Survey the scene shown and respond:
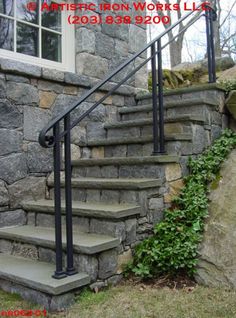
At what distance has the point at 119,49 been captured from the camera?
13.0ft

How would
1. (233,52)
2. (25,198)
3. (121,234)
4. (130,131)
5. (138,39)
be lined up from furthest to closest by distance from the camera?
(233,52)
(138,39)
(130,131)
(25,198)
(121,234)

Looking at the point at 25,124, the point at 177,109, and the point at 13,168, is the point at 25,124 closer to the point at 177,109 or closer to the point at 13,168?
the point at 13,168

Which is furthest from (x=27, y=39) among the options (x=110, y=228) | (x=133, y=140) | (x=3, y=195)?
(x=110, y=228)

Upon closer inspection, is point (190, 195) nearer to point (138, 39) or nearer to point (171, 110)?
point (171, 110)

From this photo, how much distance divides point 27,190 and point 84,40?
5.19 feet

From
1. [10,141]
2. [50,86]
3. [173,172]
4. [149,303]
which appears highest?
[50,86]

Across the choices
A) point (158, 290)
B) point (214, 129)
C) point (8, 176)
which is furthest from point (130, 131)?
point (158, 290)

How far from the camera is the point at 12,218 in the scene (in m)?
2.86

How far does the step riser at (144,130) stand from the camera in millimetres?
3033

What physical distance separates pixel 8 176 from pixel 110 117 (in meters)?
1.33

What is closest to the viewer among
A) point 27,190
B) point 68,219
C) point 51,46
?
point 68,219

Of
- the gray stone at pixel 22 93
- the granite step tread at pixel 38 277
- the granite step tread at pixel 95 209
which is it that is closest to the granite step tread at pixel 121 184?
the granite step tread at pixel 95 209

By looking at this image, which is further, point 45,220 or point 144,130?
point 144,130

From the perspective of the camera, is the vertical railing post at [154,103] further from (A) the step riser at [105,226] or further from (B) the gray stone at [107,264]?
(B) the gray stone at [107,264]
